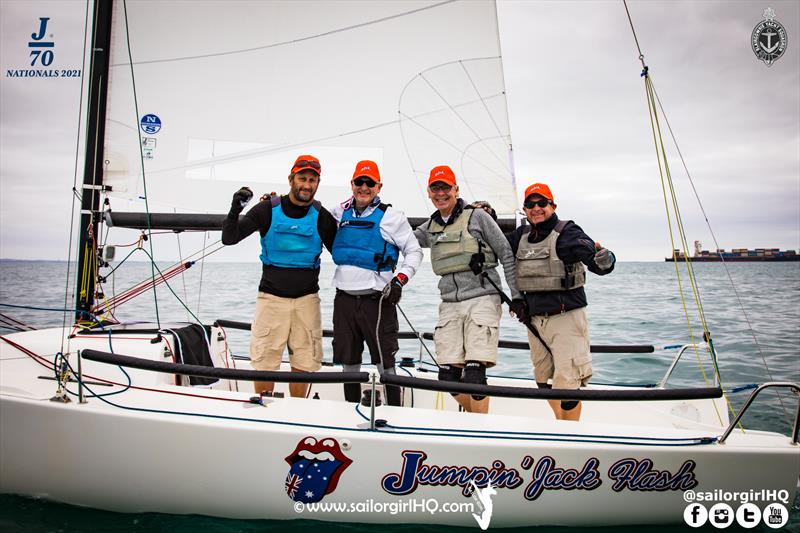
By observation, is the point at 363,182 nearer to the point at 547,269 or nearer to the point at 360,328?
the point at 360,328

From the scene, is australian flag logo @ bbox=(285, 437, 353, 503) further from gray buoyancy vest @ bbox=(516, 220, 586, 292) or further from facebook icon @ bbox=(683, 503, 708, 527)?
facebook icon @ bbox=(683, 503, 708, 527)

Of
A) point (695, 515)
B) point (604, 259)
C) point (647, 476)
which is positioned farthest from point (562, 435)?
point (604, 259)

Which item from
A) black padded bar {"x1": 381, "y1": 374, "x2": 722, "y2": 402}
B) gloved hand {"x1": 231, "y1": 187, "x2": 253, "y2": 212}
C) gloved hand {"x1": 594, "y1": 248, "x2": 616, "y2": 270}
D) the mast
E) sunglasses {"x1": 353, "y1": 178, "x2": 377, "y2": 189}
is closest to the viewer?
black padded bar {"x1": 381, "y1": 374, "x2": 722, "y2": 402}

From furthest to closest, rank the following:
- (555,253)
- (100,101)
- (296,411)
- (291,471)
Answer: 1. (100,101)
2. (555,253)
3. (296,411)
4. (291,471)

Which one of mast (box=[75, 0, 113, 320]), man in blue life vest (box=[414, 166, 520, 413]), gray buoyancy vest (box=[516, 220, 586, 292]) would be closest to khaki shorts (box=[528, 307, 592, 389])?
gray buoyancy vest (box=[516, 220, 586, 292])

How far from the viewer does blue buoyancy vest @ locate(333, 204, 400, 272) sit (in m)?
3.36

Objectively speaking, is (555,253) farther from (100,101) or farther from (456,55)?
(100,101)

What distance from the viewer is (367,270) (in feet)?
11.0

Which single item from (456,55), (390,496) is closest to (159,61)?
(456,55)

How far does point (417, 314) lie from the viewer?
11.9 m

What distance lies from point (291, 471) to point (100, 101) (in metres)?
3.13

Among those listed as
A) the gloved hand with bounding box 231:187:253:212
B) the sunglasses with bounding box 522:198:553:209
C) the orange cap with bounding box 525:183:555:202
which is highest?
the orange cap with bounding box 525:183:555:202

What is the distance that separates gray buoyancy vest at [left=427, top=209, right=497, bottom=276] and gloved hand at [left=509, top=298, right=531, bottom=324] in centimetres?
27

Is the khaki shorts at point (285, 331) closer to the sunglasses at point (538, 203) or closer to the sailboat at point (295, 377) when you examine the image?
the sailboat at point (295, 377)
